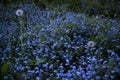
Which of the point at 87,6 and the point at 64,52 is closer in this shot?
the point at 64,52

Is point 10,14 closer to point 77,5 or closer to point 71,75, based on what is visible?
point 77,5

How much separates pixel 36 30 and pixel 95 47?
1.51 metres

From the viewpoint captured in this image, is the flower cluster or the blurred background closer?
the flower cluster

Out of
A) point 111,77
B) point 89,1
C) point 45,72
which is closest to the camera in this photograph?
point 111,77

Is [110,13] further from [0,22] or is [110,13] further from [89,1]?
[0,22]

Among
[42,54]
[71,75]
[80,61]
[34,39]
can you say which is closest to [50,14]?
[34,39]

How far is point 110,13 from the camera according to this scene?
694 cm

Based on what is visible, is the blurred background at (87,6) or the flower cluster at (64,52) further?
the blurred background at (87,6)

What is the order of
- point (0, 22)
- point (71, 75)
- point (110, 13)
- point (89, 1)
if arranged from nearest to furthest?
point (71, 75)
point (0, 22)
point (110, 13)
point (89, 1)

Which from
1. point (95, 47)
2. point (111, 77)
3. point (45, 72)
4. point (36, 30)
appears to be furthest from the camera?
point (36, 30)

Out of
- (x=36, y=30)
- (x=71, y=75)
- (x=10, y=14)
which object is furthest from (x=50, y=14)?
(x=71, y=75)

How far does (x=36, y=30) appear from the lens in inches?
208

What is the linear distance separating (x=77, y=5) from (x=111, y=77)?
4974 millimetres

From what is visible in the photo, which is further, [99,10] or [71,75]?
[99,10]
